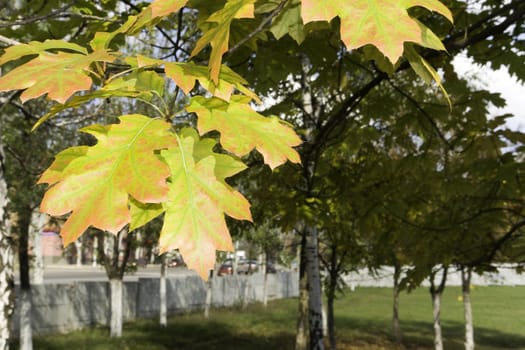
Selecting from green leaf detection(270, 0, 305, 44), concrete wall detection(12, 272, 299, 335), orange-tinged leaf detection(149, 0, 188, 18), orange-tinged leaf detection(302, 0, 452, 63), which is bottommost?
concrete wall detection(12, 272, 299, 335)

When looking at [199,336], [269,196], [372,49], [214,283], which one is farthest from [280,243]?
[372,49]

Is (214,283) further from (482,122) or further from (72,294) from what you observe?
(482,122)

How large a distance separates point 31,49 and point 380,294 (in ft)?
119

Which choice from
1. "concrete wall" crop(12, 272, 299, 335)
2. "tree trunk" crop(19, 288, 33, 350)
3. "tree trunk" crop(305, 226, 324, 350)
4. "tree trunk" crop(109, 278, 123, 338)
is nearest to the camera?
"tree trunk" crop(305, 226, 324, 350)

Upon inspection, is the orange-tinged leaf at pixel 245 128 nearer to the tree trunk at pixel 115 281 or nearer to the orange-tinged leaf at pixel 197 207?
the orange-tinged leaf at pixel 197 207

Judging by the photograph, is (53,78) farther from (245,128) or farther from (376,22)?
(376,22)

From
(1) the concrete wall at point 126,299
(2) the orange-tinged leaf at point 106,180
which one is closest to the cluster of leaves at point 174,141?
(2) the orange-tinged leaf at point 106,180

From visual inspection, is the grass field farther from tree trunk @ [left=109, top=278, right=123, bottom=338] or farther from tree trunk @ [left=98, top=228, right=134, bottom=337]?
tree trunk @ [left=98, top=228, right=134, bottom=337]

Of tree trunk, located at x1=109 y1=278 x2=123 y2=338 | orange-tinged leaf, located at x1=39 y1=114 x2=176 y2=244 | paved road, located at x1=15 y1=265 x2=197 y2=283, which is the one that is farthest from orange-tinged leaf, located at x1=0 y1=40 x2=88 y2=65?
paved road, located at x1=15 y1=265 x2=197 y2=283

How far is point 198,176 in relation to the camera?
113 centimetres

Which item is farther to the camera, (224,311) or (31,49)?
(224,311)

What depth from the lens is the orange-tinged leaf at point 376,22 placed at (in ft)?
3.47

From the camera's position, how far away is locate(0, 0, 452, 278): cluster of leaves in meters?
1.01

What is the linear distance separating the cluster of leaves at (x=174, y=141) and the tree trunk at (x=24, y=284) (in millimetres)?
10913
